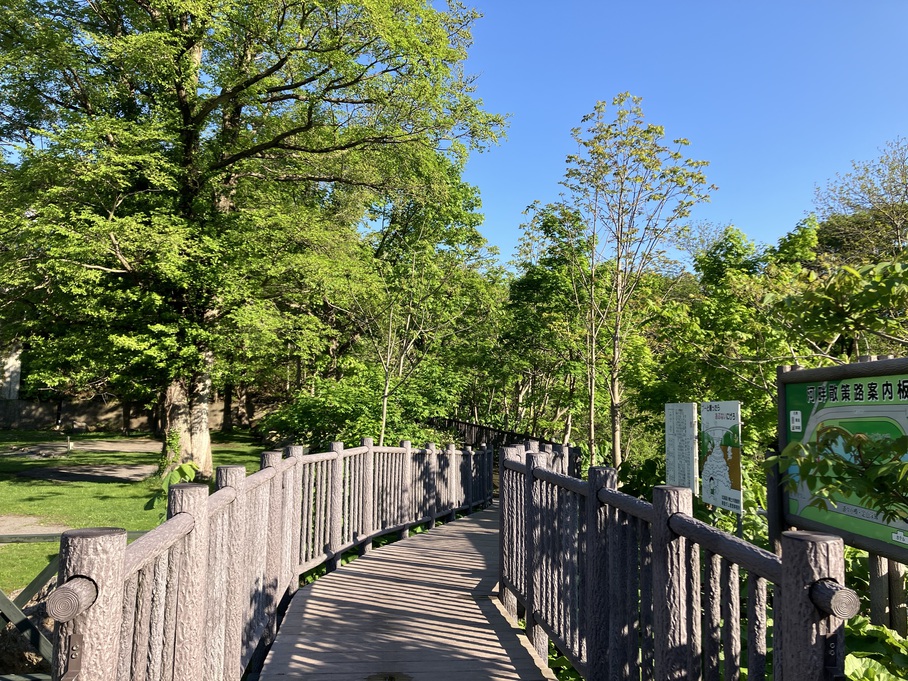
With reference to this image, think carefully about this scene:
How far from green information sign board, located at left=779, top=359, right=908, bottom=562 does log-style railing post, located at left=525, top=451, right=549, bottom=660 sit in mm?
1741

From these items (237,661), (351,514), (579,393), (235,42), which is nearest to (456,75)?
(235,42)

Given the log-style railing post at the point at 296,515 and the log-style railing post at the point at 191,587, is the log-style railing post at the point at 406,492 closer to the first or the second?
the log-style railing post at the point at 296,515

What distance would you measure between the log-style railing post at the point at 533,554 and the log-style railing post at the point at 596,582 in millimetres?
975

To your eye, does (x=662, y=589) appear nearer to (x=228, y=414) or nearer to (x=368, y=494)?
(x=368, y=494)

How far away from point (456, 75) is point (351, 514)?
40.5 feet

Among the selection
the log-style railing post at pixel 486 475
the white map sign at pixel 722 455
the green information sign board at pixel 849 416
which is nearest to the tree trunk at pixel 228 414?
the log-style railing post at pixel 486 475

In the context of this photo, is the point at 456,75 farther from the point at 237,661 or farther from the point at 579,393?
the point at 237,661

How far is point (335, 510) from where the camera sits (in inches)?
249

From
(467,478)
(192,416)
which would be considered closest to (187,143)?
(192,416)

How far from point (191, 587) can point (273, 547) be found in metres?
2.21

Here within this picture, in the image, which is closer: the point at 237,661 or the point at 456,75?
the point at 237,661

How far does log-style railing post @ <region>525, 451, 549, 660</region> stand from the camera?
13.7 feet

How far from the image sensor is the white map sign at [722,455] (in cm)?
458

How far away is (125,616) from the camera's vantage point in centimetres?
183
